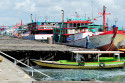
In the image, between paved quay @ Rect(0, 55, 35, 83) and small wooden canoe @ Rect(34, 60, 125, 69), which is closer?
paved quay @ Rect(0, 55, 35, 83)

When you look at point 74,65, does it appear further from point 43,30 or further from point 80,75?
point 43,30


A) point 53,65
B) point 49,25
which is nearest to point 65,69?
point 53,65

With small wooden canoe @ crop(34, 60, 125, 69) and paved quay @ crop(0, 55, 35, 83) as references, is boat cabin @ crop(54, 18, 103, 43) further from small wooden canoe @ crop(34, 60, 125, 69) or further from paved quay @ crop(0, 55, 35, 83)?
paved quay @ crop(0, 55, 35, 83)

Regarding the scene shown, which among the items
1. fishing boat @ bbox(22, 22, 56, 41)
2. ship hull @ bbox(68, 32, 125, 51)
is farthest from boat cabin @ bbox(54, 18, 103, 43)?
fishing boat @ bbox(22, 22, 56, 41)

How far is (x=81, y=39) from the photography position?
3628 centimetres

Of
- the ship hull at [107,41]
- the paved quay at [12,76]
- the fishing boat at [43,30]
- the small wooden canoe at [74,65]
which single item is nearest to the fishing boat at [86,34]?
the ship hull at [107,41]

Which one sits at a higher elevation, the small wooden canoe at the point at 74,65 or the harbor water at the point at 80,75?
the small wooden canoe at the point at 74,65

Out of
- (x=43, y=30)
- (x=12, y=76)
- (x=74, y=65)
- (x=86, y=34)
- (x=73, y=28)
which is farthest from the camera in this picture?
(x=43, y=30)

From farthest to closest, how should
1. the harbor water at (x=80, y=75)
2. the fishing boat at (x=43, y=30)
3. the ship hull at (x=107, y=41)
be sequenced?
the fishing boat at (x=43, y=30) < the ship hull at (x=107, y=41) < the harbor water at (x=80, y=75)

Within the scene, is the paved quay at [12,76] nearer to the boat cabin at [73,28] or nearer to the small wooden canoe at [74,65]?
the small wooden canoe at [74,65]

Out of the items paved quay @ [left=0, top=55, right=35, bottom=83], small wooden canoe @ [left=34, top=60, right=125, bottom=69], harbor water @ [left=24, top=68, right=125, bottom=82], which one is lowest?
harbor water @ [left=24, top=68, right=125, bottom=82]

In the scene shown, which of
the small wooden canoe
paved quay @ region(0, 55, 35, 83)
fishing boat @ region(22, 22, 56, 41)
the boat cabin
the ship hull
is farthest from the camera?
fishing boat @ region(22, 22, 56, 41)

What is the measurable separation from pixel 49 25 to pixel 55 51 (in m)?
33.0

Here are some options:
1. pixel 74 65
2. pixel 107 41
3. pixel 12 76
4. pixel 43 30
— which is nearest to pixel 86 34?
pixel 107 41
